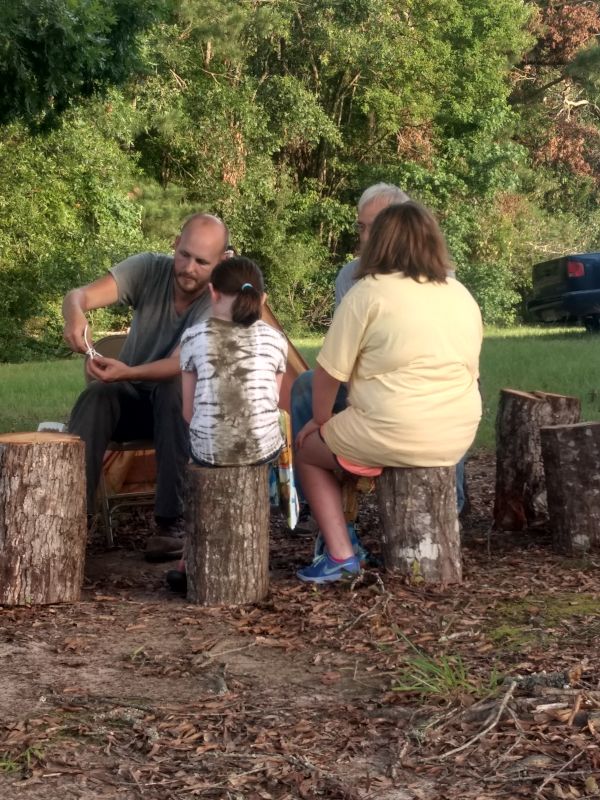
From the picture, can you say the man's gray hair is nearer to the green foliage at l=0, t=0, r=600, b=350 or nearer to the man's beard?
the man's beard

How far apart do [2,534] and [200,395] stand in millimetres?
924

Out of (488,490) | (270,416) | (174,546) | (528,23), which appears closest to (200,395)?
(270,416)

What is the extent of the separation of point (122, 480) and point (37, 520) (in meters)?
1.76

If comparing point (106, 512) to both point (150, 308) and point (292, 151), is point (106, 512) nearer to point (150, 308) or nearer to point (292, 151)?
point (150, 308)

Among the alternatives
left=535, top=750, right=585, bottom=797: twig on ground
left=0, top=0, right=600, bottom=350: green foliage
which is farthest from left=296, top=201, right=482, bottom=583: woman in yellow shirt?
left=0, top=0, right=600, bottom=350: green foliage

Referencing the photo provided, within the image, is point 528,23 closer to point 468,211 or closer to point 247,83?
point 468,211

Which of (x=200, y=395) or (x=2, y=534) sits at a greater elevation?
(x=200, y=395)

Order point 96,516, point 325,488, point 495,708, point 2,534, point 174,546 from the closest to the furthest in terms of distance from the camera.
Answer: point 495,708, point 2,534, point 325,488, point 174,546, point 96,516

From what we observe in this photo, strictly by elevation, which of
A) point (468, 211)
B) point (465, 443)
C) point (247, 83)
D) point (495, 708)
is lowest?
point (495, 708)

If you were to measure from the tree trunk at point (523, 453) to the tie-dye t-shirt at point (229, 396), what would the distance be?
152 centimetres

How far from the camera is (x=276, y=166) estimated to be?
29219mm

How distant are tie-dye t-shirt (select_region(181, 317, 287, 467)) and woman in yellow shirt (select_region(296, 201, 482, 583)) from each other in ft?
0.81

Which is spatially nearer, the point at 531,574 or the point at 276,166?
the point at 531,574

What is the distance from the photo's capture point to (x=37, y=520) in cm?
484
